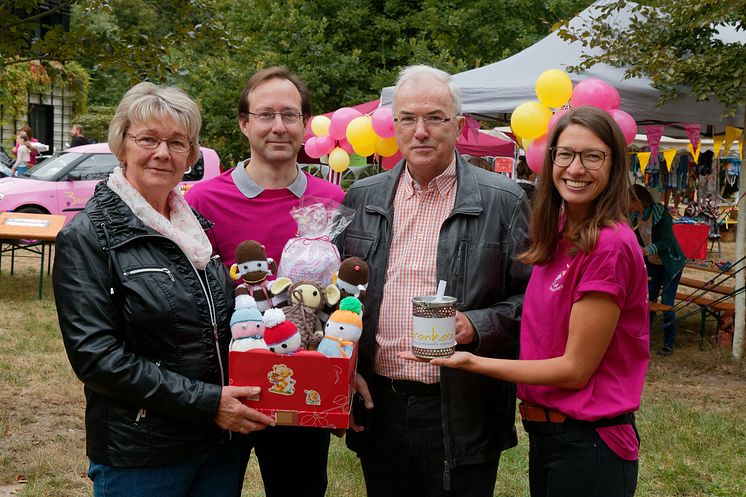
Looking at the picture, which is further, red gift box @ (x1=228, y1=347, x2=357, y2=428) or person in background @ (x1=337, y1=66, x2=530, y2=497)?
person in background @ (x1=337, y1=66, x2=530, y2=497)

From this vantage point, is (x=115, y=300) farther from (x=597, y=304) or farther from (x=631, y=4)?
(x=631, y=4)

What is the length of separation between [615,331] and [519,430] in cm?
354

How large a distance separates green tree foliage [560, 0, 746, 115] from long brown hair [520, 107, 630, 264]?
488 centimetres

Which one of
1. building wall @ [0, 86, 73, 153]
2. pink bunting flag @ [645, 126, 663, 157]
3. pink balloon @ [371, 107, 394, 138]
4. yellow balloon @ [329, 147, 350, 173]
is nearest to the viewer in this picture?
pink balloon @ [371, 107, 394, 138]

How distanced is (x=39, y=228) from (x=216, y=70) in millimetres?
9112

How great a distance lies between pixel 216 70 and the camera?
58.3 ft

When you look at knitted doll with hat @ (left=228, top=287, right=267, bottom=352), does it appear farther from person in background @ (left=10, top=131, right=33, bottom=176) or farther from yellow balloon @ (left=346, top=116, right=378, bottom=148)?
person in background @ (left=10, top=131, right=33, bottom=176)

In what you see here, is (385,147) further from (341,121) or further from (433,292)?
(433,292)

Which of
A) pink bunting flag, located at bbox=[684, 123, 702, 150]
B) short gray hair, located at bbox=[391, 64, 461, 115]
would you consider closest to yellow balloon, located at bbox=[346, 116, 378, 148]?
pink bunting flag, located at bbox=[684, 123, 702, 150]

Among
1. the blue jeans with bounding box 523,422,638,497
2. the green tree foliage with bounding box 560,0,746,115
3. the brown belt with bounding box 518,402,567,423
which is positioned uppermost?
the green tree foliage with bounding box 560,0,746,115

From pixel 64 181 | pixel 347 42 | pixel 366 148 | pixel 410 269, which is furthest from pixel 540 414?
pixel 347 42

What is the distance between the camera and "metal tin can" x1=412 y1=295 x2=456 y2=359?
2268 millimetres

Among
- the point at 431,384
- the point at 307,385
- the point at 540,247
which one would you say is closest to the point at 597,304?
the point at 540,247

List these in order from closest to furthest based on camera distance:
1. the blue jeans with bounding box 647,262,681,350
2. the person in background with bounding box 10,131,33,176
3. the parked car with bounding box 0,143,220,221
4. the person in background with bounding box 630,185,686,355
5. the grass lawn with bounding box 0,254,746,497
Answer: the grass lawn with bounding box 0,254,746,497, the person in background with bounding box 630,185,686,355, the blue jeans with bounding box 647,262,681,350, the parked car with bounding box 0,143,220,221, the person in background with bounding box 10,131,33,176
